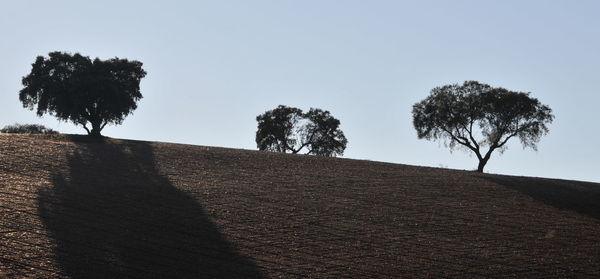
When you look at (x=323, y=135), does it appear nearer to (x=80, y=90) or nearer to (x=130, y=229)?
(x=80, y=90)

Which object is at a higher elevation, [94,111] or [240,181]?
[94,111]

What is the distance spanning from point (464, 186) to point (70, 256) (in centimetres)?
2549

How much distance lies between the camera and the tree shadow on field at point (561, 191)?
144ft

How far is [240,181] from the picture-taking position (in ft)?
147

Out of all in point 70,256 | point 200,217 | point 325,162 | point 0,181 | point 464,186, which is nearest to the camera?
point 70,256

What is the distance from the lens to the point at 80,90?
6850 cm

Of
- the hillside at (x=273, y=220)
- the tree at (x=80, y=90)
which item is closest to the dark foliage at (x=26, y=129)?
the tree at (x=80, y=90)

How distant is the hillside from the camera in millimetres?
28828

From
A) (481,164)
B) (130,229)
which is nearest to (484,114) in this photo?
(481,164)

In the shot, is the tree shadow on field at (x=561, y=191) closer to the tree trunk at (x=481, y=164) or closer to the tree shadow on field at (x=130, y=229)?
the tree trunk at (x=481, y=164)

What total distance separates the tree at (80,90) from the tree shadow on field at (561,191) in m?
32.0

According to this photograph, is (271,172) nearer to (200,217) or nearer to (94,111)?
(200,217)

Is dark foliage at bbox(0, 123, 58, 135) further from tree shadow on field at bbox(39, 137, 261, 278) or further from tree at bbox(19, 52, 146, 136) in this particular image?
tree shadow on field at bbox(39, 137, 261, 278)

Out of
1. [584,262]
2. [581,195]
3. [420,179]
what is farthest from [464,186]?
[584,262]
